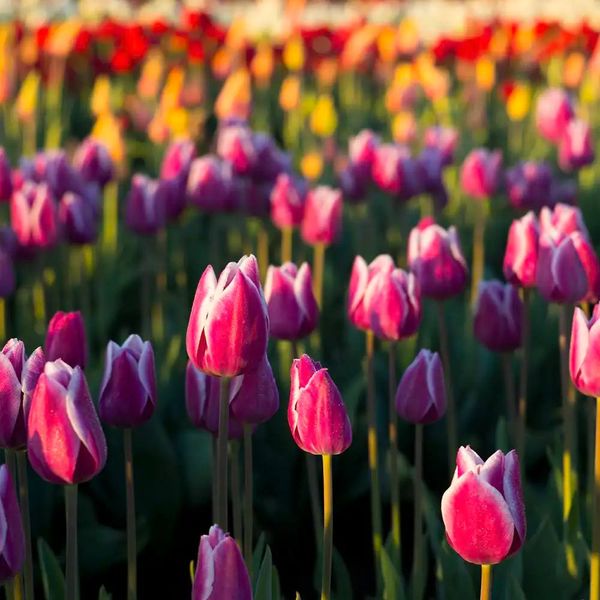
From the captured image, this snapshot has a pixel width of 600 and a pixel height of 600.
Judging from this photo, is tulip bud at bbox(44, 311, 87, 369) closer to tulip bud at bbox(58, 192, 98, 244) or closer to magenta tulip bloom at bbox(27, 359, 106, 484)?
magenta tulip bloom at bbox(27, 359, 106, 484)

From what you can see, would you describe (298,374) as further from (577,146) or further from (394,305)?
(577,146)

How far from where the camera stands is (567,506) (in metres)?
1.91

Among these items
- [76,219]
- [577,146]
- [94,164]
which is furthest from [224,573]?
[577,146]

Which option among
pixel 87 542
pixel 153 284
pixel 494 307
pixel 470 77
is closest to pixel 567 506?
pixel 494 307

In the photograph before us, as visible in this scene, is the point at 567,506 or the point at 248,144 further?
the point at 248,144

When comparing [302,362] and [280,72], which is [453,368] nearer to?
[302,362]

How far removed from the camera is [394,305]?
1.76 meters

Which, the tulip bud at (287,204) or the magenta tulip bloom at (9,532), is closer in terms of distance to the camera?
the magenta tulip bloom at (9,532)

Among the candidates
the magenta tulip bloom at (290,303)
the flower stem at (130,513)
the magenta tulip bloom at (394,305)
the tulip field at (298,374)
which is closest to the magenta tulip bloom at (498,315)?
the tulip field at (298,374)

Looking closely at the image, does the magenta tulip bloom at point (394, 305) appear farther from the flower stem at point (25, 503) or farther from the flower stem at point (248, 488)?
the flower stem at point (25, 503)

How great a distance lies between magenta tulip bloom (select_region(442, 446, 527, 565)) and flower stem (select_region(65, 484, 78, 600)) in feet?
1.42

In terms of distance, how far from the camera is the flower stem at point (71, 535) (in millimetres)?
1278

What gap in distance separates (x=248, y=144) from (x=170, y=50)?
4.61 meters

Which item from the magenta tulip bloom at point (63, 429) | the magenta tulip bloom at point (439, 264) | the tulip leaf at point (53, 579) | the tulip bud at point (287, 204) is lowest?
the tulip leaf at point (53, 579)
